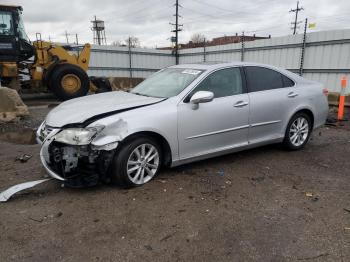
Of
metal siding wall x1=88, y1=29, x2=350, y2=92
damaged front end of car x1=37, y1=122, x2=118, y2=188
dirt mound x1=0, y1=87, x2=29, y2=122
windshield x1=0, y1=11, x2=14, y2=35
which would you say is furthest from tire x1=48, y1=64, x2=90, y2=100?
damaged front end of car x1=37, y1=122, x2=118, y2=188

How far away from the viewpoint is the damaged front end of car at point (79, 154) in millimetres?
3479

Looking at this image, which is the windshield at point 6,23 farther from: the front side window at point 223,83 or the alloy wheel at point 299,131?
the alloy wheel at point 299,131

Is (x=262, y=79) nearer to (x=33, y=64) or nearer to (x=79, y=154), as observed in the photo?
(x=79, y=154)

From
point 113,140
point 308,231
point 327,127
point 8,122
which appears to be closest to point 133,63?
point 8,122

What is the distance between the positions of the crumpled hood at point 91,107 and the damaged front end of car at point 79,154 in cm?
14

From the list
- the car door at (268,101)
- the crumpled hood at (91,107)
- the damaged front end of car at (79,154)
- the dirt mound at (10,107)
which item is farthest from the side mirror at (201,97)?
the dirt mound at (10,107)

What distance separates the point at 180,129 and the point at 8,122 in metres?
5.25

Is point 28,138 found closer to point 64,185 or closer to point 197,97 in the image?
point 64,185

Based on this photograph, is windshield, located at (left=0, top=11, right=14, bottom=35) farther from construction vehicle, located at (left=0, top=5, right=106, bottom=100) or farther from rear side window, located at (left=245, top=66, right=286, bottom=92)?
rear side window, located at (left=245, top=66, right=286, bottom=92)

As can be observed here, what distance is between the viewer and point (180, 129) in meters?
4.03

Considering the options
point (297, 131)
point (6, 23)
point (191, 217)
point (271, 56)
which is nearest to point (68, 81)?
point (6, 23)

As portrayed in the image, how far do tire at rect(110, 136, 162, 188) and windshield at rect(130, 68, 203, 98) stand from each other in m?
0.81

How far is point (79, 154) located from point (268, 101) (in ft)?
9.91

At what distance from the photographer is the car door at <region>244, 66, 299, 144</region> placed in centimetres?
477
